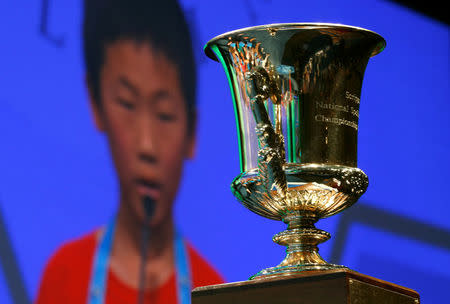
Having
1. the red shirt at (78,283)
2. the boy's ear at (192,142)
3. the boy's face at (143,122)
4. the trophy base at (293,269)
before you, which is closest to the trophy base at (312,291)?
the trophy base at (293,269)

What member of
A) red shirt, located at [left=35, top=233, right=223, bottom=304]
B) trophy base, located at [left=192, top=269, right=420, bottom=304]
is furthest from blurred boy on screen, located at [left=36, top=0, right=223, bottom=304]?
trophy base, located at [left=192, top=269, right=420, bottom=304]

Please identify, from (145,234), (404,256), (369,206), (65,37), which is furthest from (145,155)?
(404,256)

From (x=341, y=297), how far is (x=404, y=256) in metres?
1.89

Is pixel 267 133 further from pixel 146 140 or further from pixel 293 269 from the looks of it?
pixel 146 140

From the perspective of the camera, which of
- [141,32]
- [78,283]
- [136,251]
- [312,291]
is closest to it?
[312,291]

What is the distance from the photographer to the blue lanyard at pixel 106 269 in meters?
2.15

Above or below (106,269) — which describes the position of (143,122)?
above

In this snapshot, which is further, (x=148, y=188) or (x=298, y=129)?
(x=148, y=188)

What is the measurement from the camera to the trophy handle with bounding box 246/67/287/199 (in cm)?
116

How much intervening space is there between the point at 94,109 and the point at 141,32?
0.30 meters

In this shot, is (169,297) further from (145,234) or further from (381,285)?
(381,285)

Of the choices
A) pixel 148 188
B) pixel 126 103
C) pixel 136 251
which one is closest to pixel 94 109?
pixel 126 103

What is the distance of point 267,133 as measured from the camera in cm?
118

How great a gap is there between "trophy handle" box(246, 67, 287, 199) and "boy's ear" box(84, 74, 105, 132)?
109cm
